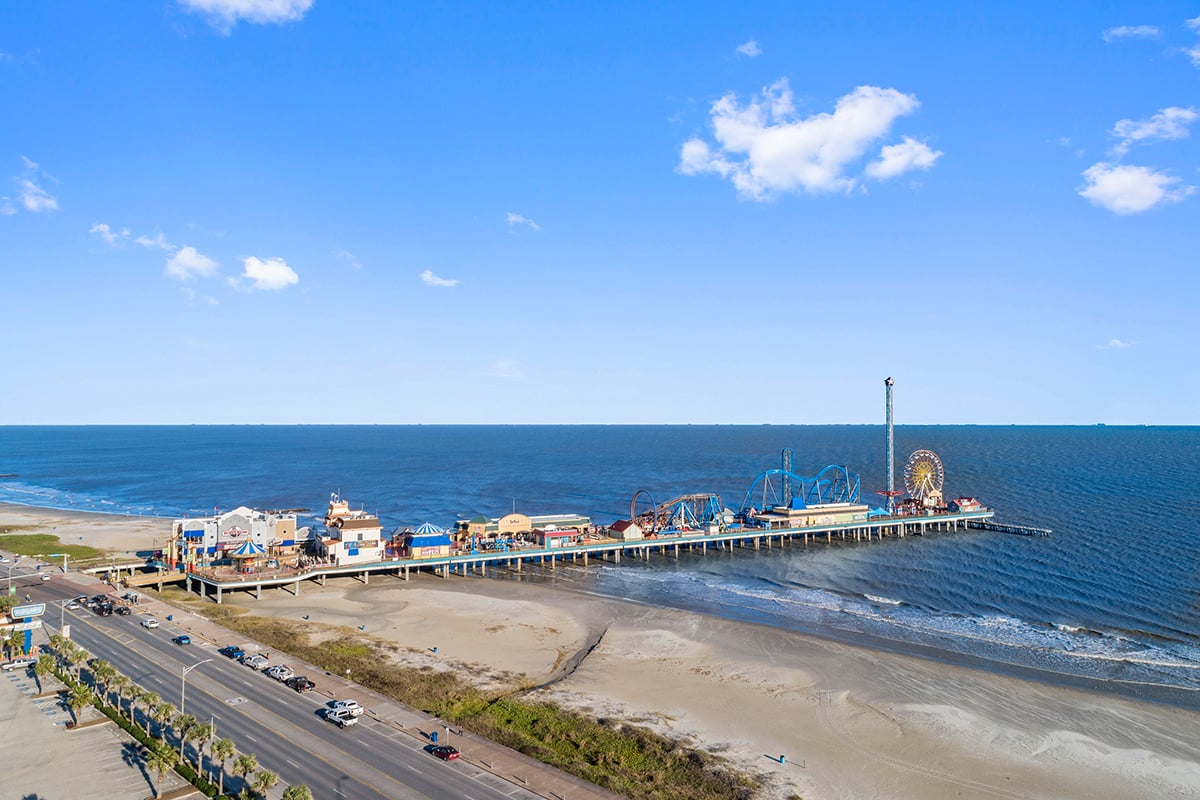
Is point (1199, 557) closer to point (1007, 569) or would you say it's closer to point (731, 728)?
point (1007, 569)

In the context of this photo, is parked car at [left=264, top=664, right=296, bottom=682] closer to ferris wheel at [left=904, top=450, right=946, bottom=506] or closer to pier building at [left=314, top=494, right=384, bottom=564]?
pier building at [left=314, top=494, right=384, bottom=564]

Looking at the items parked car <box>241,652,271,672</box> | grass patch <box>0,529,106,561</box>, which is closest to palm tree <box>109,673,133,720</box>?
parked car <box>241,652,271,672</box>

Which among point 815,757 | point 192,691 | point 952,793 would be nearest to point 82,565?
point 192,691

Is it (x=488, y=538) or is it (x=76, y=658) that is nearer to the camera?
(x=76, y=658)

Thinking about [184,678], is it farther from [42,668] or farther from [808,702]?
[808,702]

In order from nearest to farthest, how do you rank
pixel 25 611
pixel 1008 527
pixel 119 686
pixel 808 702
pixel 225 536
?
pixel 119 686 → pixel 808 702 → pixel 25 611 → pixel 225 536 → pixel 1008 527

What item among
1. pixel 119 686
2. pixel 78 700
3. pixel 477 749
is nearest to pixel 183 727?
pixel 78 700

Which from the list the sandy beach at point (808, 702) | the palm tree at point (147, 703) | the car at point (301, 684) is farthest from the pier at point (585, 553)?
the palm tree at point (147, 703)

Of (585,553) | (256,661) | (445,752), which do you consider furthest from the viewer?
(585,553)
